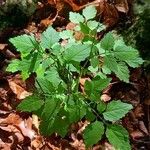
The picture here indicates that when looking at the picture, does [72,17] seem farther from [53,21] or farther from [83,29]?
[53,21]

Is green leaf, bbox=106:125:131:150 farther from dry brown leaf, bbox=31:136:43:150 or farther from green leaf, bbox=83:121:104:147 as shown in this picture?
dry brown leaf, bbox=31:136:43:150

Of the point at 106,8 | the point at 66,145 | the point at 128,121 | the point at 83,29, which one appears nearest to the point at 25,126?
the point at 66,145

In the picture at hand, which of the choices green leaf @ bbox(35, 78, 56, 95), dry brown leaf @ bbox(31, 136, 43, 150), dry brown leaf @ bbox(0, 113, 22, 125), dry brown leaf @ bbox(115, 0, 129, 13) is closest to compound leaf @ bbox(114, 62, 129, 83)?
green leaf @ bbox(35, 78, 56, 95)

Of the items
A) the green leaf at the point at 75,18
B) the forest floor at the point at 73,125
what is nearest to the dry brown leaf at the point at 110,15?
the forest floor at the point at 73,125

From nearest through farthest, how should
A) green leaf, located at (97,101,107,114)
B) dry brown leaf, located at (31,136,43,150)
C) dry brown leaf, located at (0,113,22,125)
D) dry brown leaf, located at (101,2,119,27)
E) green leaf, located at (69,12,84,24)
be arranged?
green leaf, located at (97,101,107,114), green leaf, located at (69,12,84,24), dry brown leaf, located at (31,136,43,150), dry brown leaf, located at (0,113,22,125), dry brown leaf, located at (101,2,119,27)

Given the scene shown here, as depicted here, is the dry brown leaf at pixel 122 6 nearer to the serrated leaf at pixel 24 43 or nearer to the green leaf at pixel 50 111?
the serrated leaf at pixel 24 43

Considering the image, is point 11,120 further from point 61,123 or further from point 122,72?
point 122,72

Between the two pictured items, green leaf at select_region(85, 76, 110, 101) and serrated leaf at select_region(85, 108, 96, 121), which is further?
serrated leaf at select_region(85, 108, 96, 121)
